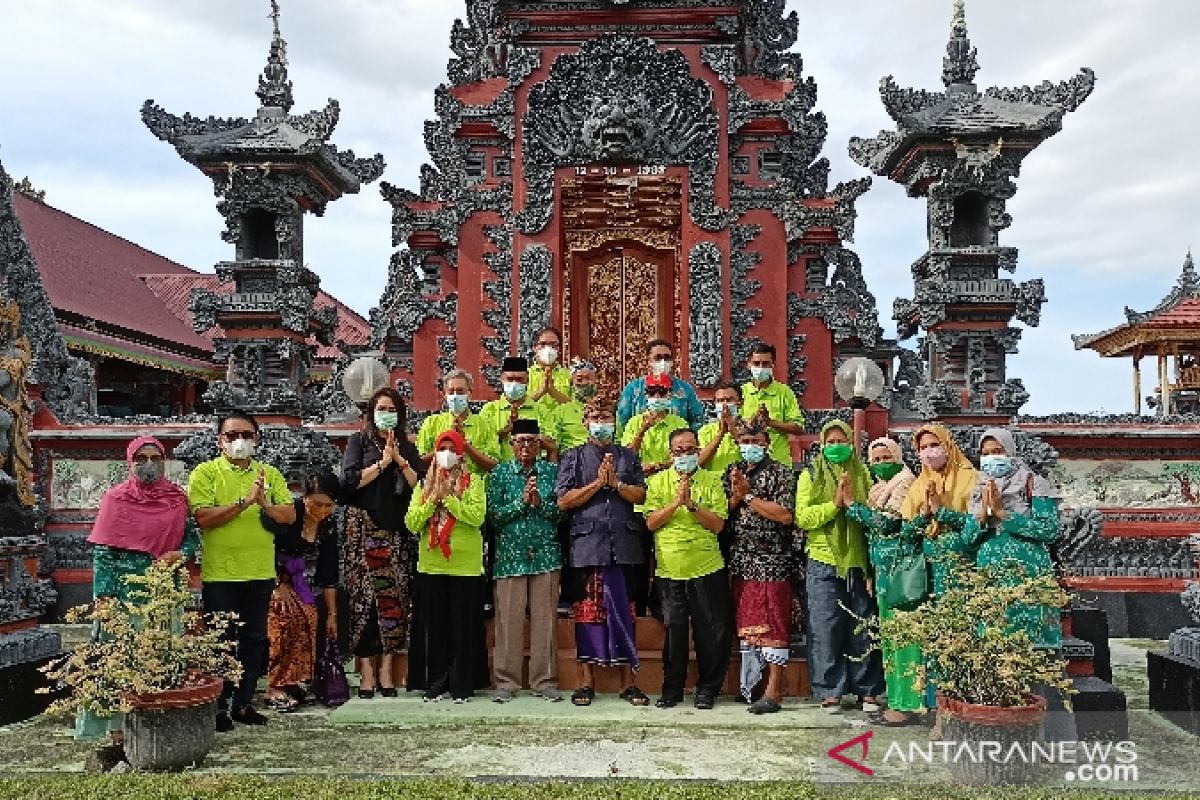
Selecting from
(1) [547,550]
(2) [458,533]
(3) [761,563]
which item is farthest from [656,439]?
(2) [458,533]

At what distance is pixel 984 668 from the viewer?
4.65m

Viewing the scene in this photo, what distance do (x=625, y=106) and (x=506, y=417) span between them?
543cm

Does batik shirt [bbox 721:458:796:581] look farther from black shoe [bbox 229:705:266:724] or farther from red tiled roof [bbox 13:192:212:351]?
red tiled roof [bbox 13:192:212:351]

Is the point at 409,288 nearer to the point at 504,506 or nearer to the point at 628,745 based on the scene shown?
the point at 504,506

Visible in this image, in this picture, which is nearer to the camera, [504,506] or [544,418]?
[504,506]

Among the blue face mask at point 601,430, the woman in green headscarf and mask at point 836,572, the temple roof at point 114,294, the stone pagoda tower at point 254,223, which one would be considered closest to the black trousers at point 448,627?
the blue face mask at point 601,430

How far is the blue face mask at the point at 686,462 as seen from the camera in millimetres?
6133

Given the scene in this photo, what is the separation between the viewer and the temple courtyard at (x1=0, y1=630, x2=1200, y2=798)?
15.0 ft

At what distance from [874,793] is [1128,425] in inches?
302

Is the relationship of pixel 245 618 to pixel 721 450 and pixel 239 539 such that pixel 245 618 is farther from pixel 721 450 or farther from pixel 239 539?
pixel 721 450

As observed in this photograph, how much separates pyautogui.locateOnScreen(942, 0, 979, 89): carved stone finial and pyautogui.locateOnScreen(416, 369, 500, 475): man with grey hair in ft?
24.2

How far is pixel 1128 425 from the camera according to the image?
34.6ft

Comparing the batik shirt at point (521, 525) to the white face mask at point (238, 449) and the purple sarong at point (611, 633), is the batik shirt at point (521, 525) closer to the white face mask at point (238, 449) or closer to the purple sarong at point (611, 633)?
the purple sarong at point (611, 633)

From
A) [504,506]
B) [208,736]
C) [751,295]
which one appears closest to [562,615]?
[504,506]
